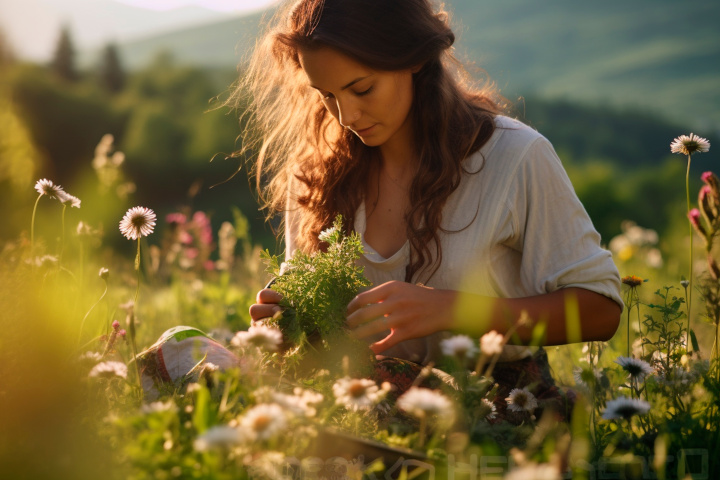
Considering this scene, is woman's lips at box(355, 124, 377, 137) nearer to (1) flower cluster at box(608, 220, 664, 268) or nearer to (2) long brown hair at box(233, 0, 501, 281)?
(2) long brown hair at box(233, 0, 501, 281)

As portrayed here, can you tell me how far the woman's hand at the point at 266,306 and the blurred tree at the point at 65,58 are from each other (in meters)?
38.3

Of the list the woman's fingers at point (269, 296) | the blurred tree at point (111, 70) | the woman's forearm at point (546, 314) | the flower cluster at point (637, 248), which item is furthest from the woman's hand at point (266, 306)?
the blurred tree at point (111, 70)

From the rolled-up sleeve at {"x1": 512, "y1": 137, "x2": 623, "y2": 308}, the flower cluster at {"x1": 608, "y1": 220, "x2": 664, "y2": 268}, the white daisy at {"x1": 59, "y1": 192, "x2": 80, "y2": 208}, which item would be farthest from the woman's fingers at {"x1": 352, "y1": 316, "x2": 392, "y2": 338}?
the flower cluster at {"x1": 608, "y1": 220, "x2": 664, "y2": 268}

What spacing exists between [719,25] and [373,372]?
76.2 m

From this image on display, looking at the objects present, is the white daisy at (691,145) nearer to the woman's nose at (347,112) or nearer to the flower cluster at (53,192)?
the woman's nose at (347,112)

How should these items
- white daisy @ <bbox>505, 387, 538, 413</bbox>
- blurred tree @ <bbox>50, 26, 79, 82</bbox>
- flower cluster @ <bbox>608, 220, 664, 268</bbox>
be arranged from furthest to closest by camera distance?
1. blurred tree @ <bbox>50, 26, 79, 82</bbox>
2. flower cluster @ <bbox>608, 220, 664, 268</bbox>
3. white daisy @ <bbox>505, 387, 538, 413</bbox>

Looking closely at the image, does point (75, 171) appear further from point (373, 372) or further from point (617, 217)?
point (373, 372)

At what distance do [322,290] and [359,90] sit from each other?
82cm

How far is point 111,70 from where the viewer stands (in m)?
39.5

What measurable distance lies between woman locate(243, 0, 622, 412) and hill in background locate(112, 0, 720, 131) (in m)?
43.9

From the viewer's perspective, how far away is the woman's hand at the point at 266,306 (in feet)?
6.81

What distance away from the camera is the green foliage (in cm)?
191

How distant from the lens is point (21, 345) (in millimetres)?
1561

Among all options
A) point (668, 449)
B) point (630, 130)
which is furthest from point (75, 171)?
point (630, 130)
